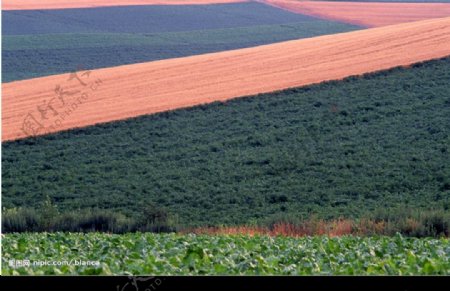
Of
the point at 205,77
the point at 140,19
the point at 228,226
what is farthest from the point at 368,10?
the point at 228,226

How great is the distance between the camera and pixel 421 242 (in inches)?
555

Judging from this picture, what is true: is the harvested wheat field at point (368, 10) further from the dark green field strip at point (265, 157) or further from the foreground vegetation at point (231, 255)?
the foreground vegetation at point (231, 255)

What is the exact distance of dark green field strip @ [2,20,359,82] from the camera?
5134 cm

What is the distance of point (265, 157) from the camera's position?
2902 centimetres

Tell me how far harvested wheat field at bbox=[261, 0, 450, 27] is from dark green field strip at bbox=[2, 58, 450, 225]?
827 inches

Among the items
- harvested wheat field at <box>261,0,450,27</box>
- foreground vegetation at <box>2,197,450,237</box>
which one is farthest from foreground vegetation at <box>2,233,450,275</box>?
harvested wheat field at <box>261,0,450,27</box>

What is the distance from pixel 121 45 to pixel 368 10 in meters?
18.5

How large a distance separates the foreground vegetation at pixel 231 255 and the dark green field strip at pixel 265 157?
8.42 metres

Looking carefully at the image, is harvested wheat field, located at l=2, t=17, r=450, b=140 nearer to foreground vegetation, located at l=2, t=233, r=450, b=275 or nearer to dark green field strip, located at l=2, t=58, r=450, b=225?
dark green field strip, located at l=2, t=58, r=450, b=225

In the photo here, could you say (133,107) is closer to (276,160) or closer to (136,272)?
(276,160)

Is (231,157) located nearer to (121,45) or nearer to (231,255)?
(231,255)

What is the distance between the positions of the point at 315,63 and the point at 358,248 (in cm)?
3024

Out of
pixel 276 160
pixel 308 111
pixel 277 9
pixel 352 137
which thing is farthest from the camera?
pixel 277 9

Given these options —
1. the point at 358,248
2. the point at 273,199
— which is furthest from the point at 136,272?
the point at 273,199
